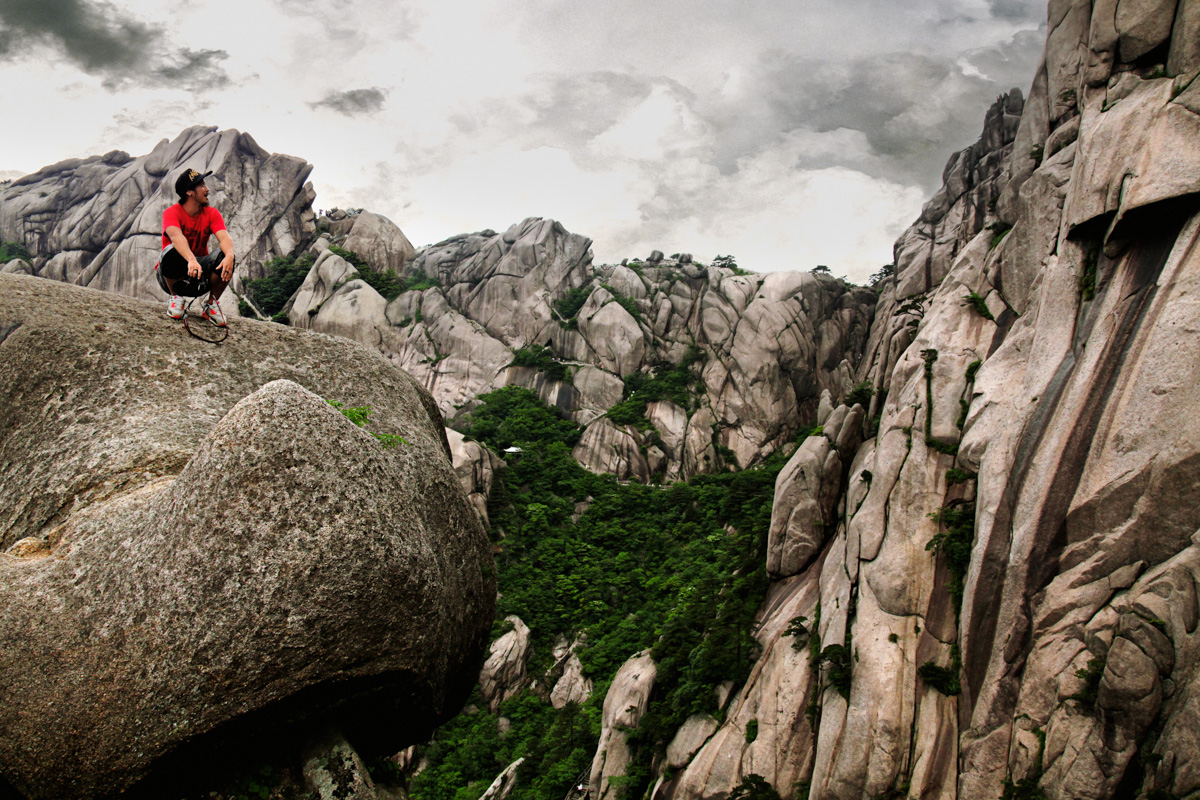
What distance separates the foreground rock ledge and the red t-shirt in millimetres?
1846

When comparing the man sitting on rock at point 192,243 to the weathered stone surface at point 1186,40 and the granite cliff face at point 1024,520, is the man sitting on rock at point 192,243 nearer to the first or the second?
the granite cliff face at point 1024,520

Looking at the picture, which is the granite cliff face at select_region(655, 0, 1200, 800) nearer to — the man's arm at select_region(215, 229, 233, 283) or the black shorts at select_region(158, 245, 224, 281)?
the man's arm at select_region(215, 229, 233, 283)

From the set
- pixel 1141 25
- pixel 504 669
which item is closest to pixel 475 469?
pixel 504 669

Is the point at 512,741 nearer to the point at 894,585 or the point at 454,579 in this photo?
the point at 894,585

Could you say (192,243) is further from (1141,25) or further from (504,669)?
(504,669)

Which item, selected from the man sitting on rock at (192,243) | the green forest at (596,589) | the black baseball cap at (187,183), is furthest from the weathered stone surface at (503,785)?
the black baseball cap at (187,183)

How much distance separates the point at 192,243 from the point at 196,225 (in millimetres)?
179

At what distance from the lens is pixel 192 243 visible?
21.5ft

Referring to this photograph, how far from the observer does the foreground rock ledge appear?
13.5ft

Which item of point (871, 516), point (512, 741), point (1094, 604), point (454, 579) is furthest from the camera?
point (512, 741)

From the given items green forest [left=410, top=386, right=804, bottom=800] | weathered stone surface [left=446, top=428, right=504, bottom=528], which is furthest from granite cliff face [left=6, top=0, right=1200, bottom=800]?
weathered stone surface [left=446, top=428, right=504, bottom=528]

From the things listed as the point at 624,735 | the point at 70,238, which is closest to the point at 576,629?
the point at 624,735

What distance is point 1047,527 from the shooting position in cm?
1759

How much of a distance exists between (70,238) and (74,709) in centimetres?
7968
